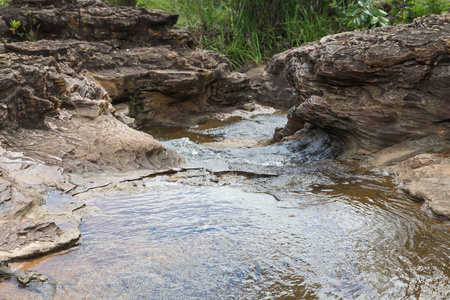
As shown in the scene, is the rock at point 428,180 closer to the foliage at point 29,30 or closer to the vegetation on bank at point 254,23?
the foliage at point 29,30

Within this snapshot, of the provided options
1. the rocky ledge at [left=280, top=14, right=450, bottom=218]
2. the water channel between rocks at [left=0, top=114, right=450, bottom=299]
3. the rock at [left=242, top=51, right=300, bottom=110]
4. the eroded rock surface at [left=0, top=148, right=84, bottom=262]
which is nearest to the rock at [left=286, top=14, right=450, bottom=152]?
the rocky ledge at [left=280, top=14, right=450, bottom=218]

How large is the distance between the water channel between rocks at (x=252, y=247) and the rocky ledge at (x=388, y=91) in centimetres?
108

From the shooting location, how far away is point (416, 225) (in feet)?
9.09

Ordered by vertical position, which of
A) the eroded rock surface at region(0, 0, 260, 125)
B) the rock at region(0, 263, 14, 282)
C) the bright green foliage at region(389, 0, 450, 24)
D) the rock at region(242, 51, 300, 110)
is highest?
the bright green foliage at region(389, 0, 450, 24)

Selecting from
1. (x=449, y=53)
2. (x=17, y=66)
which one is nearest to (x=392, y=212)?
(x=449, y=53)

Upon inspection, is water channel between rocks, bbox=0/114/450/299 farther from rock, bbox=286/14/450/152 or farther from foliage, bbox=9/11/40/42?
foliage, bbox=9/11/40/42

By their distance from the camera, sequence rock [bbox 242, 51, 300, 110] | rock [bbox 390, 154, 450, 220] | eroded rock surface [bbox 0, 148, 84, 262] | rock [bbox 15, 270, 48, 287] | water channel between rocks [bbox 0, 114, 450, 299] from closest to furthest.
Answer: rock [bbox 15, 270, 48, 287], water channel between rocks [bbox 0, 114, 450, 299], eroded rock surface [bbox 0, 148, 84, 262], rock [bbox 390, 154, 450, 220], rock [bbox 242, 51, 300, 110]

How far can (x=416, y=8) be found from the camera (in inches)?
264

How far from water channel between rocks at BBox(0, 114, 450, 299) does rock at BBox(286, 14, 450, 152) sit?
1.14m

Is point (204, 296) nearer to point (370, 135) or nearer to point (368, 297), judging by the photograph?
point (368, 297)

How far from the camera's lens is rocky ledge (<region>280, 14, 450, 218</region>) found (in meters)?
4.46

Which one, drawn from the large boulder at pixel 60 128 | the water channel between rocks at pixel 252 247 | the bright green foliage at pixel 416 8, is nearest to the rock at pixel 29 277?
the water channel between rocks at pixel 252 247

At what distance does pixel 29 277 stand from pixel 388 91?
408 cm

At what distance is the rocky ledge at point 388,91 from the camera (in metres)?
4.46
